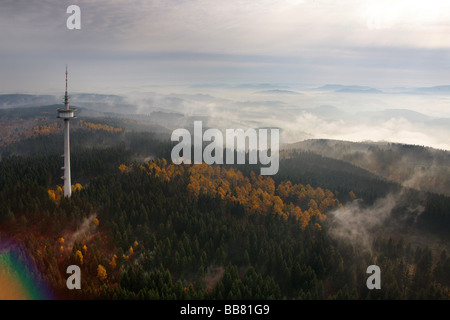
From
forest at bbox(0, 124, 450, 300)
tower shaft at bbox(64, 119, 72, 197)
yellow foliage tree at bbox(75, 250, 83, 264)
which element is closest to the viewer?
forest at bbox(0, 124, 450, 300)

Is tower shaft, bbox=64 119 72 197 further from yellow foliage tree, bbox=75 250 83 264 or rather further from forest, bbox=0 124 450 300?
yellow foliage tree, bbox=75 250 83 264

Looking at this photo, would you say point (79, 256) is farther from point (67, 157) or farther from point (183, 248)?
point (67, 157)

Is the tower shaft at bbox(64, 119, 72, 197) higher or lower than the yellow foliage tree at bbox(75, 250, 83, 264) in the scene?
higher

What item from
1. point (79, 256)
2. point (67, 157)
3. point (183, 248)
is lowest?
point (183, 248)

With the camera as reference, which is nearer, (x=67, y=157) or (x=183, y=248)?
(x=183, y=248)

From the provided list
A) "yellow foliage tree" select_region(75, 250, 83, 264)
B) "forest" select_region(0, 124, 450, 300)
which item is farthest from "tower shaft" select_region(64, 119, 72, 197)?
"yellow foliage tree" select_region(75, 250, 83, 264)

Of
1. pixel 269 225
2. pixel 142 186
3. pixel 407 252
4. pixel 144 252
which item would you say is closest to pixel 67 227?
pixel 144 252

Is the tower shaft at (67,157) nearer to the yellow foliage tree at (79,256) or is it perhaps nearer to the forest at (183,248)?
the forest at (183,248)

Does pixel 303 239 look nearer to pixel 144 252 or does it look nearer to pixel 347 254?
pixel 347 254

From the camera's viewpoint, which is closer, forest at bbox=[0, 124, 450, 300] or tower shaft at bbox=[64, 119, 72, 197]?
forest at bbox=[0, 124, 450, 300]

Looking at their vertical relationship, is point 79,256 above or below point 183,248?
above

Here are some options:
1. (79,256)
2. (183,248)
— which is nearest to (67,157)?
(79,256)
